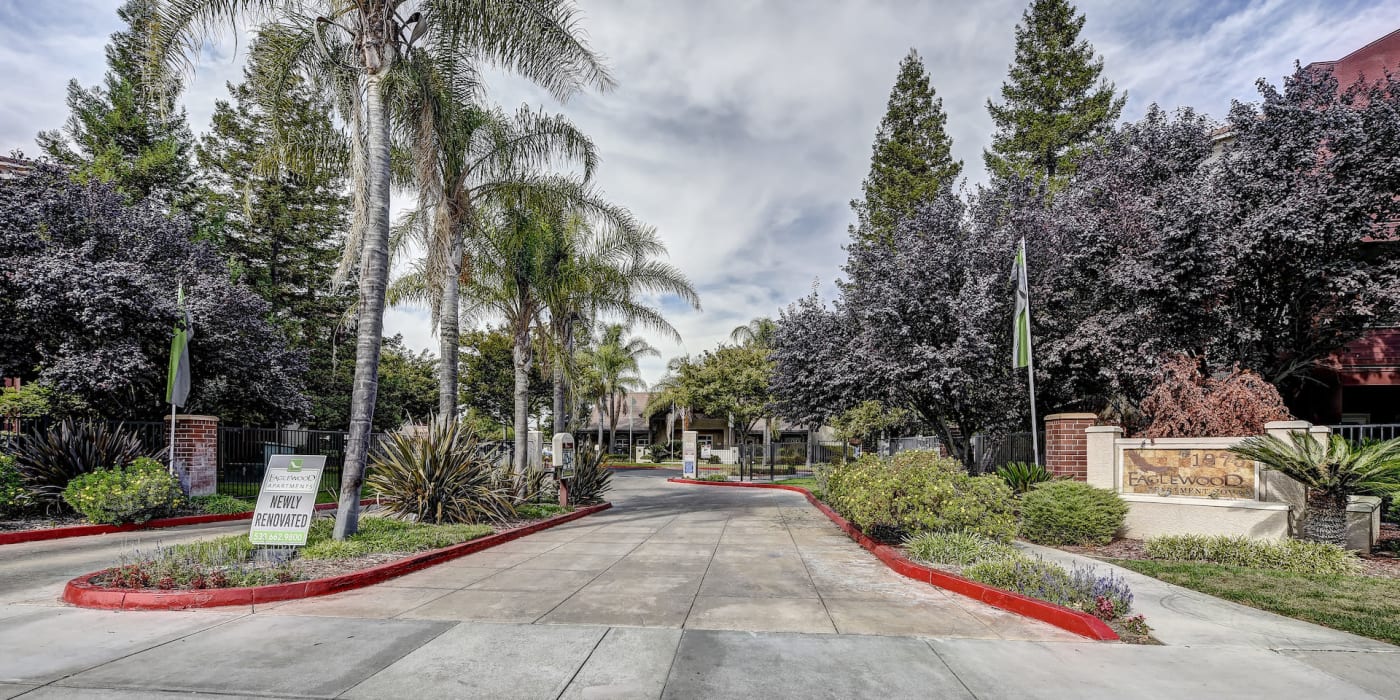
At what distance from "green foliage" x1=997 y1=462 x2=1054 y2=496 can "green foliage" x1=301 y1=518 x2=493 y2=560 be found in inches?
382

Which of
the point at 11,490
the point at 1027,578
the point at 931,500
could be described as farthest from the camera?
the point at 11,490

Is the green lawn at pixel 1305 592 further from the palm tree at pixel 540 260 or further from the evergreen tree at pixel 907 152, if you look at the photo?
the evergreen tree at pixel 907 152

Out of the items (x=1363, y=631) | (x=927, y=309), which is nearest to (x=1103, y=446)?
(x=927, y=309)

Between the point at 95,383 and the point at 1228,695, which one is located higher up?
the point at 95,383

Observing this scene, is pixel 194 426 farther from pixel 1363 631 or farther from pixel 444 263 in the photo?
pixel 1363 631

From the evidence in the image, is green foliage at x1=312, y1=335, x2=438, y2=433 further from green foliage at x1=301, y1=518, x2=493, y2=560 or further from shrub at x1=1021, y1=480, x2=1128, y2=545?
shrub at x1=1021, y1=480, x2=1128, y2=545

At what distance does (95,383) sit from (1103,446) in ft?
66.5

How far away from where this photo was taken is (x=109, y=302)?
48.4 ft

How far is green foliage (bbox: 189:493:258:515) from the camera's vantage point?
13.8 meters

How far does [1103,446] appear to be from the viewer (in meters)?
11.8

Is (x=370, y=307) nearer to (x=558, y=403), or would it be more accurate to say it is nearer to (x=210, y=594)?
(x=210, y=594)

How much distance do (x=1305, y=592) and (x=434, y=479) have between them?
12.1 metres

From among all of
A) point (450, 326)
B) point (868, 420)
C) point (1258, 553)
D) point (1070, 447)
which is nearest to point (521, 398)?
point (450, 326)

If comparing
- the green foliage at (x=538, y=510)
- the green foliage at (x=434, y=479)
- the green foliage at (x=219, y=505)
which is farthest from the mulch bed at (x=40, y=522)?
the green foliage at (x=538, y=510)
